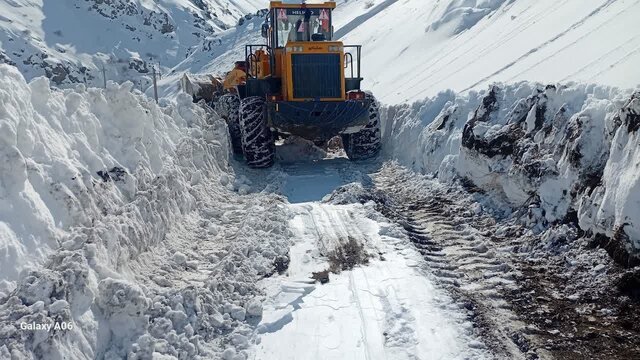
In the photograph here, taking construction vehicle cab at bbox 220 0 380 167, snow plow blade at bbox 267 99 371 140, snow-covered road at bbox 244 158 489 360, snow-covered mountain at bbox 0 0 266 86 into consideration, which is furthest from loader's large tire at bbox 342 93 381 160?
snow-covered mountain at bbox 0 0 266 86

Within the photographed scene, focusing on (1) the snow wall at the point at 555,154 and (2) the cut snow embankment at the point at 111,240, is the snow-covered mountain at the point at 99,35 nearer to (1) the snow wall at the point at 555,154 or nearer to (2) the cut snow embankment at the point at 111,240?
(1) the snow wall at the point at 555,154

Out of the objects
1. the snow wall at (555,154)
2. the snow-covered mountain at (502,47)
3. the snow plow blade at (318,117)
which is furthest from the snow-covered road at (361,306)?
the snow plow blade at (318,117)

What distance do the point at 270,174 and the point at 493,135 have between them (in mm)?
4650

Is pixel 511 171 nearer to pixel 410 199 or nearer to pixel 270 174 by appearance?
pixel 410 199

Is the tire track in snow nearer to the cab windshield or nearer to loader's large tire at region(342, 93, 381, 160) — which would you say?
loader's large tire at region(342, 93, 381, 160)

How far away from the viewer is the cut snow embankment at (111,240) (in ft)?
13.3

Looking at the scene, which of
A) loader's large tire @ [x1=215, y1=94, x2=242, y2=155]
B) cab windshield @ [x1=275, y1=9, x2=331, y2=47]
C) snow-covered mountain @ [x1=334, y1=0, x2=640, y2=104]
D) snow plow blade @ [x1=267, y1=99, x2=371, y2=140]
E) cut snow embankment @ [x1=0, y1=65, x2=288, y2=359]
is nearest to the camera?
cut snow embankment @ [x1=0, y1=65, x2=288, y2=359]

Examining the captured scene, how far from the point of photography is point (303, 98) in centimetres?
1187

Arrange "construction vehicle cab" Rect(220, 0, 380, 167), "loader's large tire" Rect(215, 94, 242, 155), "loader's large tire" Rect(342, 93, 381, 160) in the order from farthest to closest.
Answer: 1. "loader's large tire" Rect(215, 94, 242, 155)
2. "loader's large tire" Rect(342, 93, 381, 160)
3. "construction vehicle cab" Rect(220, 0, 380, 167)

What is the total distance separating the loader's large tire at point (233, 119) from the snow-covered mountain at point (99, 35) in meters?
44.8

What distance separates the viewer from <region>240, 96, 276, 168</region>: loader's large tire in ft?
38.4

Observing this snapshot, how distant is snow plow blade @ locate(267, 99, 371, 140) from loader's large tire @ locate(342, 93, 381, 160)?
49cm

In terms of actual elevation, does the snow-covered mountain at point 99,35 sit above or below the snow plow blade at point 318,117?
above

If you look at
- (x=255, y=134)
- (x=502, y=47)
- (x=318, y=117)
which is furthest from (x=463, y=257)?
(x=502, y=47)
